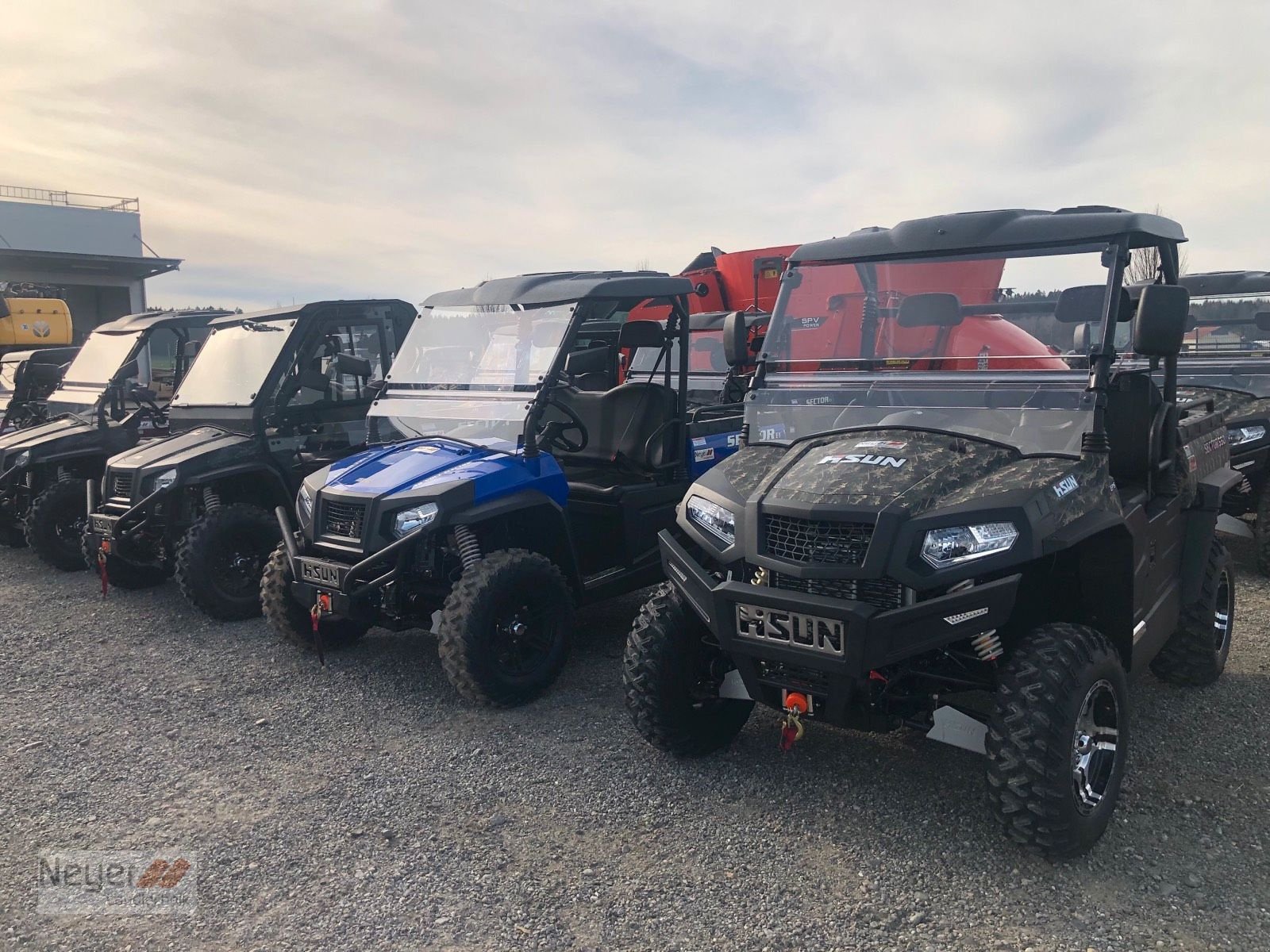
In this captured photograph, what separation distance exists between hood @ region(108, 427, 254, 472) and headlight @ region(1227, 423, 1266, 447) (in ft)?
22.5

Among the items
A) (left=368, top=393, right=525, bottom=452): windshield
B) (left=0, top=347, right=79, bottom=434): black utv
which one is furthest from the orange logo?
(left=0, top=347, right=79, bottom=434): black utv

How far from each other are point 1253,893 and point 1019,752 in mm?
873

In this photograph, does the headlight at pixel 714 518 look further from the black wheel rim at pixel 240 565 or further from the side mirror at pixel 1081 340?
the black wheel rim at pixel 240 565

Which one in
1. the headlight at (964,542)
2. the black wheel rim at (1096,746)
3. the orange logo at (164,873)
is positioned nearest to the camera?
the headlight at (964,542)

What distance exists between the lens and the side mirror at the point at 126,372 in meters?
8.51

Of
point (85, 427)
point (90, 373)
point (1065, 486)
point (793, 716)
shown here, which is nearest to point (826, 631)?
point (793, 716)

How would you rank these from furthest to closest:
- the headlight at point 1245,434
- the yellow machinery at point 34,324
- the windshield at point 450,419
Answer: the yellow machinery at point 34,324 → the headlight at point 1245,434 → the windshield at point 450,419

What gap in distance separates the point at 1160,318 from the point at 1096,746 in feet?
5.18

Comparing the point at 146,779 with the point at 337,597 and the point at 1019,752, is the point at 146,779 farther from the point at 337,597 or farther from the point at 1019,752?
the point at 1019,752

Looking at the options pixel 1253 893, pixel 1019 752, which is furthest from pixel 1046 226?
pixel 1253 893

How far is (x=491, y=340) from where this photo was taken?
224 inches

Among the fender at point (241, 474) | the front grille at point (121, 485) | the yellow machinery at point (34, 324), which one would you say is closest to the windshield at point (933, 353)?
the fender at point (241, 474)

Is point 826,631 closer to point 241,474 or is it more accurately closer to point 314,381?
point 241,474

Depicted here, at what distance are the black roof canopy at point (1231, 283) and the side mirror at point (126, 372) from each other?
924cm
